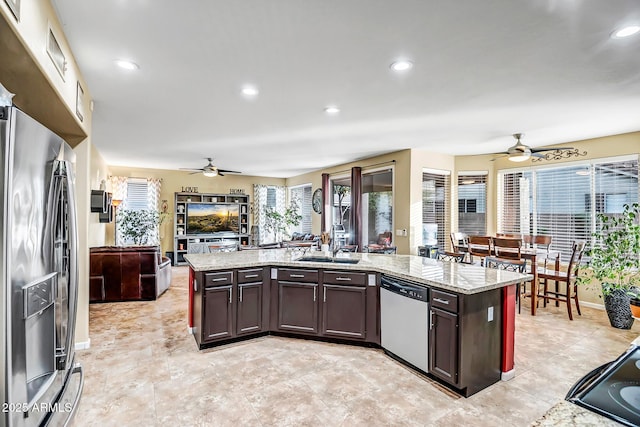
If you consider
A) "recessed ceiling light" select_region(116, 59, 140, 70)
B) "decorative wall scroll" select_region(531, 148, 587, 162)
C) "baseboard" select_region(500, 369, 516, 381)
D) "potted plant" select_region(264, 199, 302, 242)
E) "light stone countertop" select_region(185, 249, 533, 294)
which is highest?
"recessed ceiling light" select_region(116, 59, 140, 70)

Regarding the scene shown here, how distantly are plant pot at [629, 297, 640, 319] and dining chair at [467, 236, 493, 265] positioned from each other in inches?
67.8

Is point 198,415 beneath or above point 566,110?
beneath

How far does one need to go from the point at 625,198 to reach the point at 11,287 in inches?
271

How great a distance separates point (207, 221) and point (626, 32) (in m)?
9.26

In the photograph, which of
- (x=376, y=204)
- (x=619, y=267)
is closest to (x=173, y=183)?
(x=376, y=204)

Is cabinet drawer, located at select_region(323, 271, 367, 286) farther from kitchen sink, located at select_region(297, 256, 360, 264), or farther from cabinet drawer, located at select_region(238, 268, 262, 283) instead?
cabinet drawer, located at select_region(238, 268, 262, 283)

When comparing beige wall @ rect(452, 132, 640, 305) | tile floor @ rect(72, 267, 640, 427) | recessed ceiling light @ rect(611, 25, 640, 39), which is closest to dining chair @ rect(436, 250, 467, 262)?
tile floor @ rect(72, 267, 640, 427)

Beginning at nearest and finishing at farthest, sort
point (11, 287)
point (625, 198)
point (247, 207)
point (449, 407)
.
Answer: point (11, 287)
point (449, 407)
point (625, 198)
point (247, 207)

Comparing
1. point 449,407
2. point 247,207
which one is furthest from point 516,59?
point 247,207

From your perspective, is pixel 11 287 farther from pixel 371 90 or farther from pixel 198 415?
pixel 371 90

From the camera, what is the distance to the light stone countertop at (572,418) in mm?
771

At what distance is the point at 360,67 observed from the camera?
280 cm

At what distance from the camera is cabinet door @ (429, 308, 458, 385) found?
2.53 metres

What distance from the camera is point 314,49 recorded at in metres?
2.51
